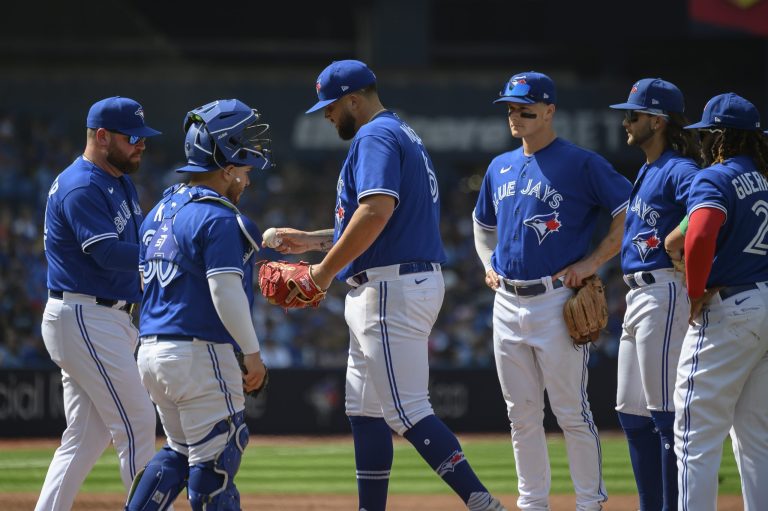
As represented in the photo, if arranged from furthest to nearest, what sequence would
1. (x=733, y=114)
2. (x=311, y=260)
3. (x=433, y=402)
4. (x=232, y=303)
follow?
(x=311, y=260), (x=433, y=402), (x=733, y=114), (x=232, y=303)

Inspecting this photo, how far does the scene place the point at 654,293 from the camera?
4922mm

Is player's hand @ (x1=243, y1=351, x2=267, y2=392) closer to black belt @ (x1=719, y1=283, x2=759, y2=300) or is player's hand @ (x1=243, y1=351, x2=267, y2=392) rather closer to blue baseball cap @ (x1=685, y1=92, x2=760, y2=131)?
black belt @ (x1=719, y1=283, x2=759, y2=300)

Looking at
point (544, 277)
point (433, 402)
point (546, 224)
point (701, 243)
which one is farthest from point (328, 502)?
point (433, 402)

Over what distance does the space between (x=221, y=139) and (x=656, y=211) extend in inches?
77.4

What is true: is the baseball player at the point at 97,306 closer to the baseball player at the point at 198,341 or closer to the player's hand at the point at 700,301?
the baseball player at the point at 198,341

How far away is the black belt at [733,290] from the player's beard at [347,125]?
168cm

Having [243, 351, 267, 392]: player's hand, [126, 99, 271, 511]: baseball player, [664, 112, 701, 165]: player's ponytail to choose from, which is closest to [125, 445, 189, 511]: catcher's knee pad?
[126, 99, 271, 511]: baseball player

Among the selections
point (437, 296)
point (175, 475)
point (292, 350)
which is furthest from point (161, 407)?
point (292, 350)

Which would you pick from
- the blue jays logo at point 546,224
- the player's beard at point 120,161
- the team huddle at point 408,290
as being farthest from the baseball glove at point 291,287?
the blue jays logo at point 546,224

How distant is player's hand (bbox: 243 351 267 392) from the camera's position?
4137 mm

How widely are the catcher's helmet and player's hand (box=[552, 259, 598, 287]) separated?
1511 mm

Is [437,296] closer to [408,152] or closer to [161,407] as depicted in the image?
[408,152]

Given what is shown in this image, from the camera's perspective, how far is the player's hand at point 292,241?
5031 millimetres

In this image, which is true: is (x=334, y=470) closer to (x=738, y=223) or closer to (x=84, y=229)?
(x=84, y=229)
